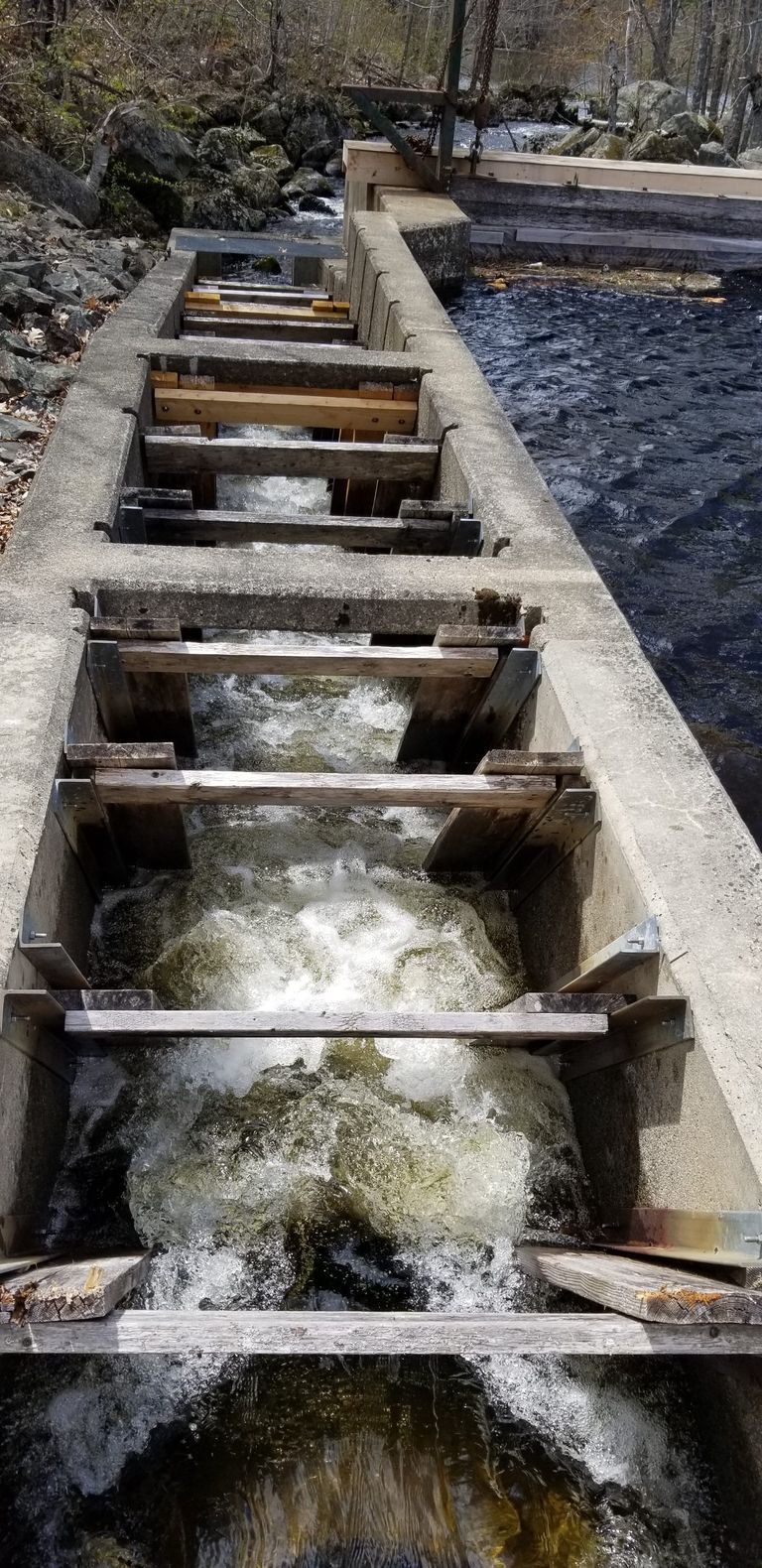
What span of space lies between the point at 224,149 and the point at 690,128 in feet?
42.0

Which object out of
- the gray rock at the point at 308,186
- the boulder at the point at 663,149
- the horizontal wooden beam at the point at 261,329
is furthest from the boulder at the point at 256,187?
the horizontal wooden beam at the point at 261,329

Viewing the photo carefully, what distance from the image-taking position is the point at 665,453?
10422mm

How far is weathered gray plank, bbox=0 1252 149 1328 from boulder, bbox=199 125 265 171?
20575 millimetres

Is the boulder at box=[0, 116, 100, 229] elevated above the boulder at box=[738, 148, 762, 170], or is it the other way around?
the boulder at box=[738, 148, 762, 170]

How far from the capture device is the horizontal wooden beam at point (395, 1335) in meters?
2.32

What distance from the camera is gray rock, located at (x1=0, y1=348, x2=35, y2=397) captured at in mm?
7367

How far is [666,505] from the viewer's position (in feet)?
30.4

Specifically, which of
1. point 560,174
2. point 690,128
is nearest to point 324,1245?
point 560,174

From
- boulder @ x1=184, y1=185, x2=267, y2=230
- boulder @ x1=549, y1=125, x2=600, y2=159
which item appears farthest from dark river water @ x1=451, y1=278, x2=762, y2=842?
boulder @ x1=549, y1=125, x2=600, y2=159

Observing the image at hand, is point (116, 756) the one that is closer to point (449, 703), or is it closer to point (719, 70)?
point (449, 703)

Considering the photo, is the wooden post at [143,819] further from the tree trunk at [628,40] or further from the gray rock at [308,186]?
the tree trunk at [628,40]

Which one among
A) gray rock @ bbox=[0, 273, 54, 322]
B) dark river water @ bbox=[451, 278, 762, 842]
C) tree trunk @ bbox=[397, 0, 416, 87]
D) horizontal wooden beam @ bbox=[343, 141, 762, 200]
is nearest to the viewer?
dark river water @ bbox=[451, 278, 762, 842]

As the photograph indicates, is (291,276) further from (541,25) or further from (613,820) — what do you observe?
(541,25)

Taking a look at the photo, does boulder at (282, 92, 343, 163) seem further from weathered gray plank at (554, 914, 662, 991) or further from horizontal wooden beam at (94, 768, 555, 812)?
weathered gray plank at (554, 914, 662, 991)
